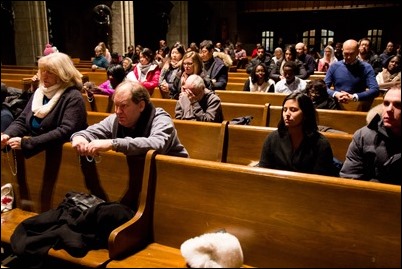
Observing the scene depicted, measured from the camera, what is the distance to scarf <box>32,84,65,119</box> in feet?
9.22

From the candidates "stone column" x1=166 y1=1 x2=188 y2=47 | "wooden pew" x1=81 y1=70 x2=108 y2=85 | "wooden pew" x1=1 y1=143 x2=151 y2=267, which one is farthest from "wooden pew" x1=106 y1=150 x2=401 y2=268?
"stone column" x1=166 y1=1 x2=188 y2=47

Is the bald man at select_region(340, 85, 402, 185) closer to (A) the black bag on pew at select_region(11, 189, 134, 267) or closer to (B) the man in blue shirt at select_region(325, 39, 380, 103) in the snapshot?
(A) the black bag on pew at select_region(11, 189, 134, 267)

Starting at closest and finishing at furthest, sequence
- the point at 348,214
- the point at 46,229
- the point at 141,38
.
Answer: the point at 348,214, the point at 46,229, the point at 141,38

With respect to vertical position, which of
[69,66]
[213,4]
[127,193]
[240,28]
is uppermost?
[213,4]

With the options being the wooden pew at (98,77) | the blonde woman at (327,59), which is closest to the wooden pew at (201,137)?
the wooden pew at (98,77)

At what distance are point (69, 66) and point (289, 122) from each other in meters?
1.67

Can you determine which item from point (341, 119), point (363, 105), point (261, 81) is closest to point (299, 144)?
point (341, 119)

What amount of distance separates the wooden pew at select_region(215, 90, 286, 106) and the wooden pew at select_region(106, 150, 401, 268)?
10.0ft

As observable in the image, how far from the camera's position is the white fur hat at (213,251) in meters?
1.74

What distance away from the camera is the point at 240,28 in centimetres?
1884

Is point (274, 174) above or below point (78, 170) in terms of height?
above

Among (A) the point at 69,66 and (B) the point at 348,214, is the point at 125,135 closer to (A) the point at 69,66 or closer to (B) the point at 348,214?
(A) the point at 69,66

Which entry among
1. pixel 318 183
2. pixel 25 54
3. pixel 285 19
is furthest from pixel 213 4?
pixel 318 183

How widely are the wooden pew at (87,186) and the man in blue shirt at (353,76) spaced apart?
9.21 feet
